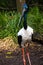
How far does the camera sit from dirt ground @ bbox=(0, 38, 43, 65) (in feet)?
21.5

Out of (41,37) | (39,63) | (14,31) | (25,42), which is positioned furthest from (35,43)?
(25,42)

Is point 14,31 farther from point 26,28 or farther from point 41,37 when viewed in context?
point 26,28

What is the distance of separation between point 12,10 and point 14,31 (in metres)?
2.72

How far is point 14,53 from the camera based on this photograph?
23.6 ft

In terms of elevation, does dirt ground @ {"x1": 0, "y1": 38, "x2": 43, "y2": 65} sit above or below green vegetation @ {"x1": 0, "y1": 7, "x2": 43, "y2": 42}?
below

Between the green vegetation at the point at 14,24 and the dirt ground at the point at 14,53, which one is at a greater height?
the green vegetation at the point at 14,24

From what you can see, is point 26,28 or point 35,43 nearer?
point 26,28

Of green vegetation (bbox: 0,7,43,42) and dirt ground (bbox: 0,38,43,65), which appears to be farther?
green vegetation (bbox: 0,7,43,42)

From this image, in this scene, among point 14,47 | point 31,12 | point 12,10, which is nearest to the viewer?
point 14,47

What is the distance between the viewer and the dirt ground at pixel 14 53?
258 inches

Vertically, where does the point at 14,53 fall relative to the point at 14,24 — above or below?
below

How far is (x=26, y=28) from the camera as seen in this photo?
559 centimetres

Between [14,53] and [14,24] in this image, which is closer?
[14,53]

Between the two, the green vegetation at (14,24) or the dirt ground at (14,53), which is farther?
the green vegetation at (14,24)
